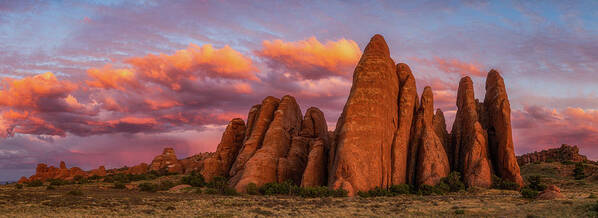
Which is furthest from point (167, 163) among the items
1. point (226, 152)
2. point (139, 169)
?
point (226, 152)

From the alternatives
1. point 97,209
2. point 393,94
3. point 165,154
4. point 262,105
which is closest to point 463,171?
point 393,94

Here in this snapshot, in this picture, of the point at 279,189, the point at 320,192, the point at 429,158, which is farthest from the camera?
the point at 429,158

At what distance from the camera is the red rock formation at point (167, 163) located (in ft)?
275

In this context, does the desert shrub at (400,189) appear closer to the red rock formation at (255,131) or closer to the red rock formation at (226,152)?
the red rock formation at (255,131)

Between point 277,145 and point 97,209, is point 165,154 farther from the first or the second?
point 97,209

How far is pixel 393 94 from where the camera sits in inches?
1912

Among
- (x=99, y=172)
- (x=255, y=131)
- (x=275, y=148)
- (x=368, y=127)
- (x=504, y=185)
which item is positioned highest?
(x=255, y=131)

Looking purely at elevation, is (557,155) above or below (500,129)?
below

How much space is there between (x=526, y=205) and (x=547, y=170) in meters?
45.3

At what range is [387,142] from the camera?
4525 centimetres

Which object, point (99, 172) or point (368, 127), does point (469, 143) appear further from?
point (99, 172)

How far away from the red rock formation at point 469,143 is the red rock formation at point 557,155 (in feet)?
142

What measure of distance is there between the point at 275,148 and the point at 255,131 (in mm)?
6304

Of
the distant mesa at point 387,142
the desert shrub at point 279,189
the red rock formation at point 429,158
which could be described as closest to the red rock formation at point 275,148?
the distant mesa at point 387,142
